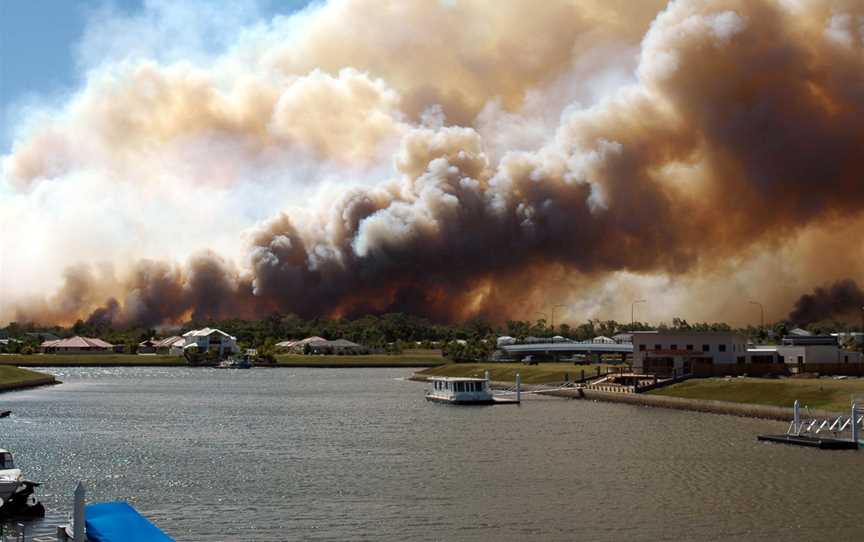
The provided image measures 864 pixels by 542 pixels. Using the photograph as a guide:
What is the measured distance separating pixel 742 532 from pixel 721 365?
7140cm

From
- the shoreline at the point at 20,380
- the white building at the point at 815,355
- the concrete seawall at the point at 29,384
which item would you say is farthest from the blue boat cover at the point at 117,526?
the white building at the point at 815,355

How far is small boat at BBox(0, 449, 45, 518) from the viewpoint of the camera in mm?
39469

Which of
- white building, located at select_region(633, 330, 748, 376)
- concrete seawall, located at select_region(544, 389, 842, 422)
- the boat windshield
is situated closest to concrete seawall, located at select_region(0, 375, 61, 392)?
concrete seawall, located at select_region(544, 389, 842, 422)

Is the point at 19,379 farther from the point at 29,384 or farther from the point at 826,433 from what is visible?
the point at 826,433

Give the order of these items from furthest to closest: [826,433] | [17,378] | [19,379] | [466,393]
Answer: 1. [17,378]
2. [19,379]
3. [466,393]
4. [826,433]

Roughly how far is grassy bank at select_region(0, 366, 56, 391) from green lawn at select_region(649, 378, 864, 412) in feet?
250

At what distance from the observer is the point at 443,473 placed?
176 ft

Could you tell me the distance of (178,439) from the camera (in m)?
70.2

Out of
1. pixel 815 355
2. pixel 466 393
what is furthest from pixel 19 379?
pixel 815 355

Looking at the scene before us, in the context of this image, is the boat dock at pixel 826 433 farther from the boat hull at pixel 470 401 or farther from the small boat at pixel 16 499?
the small boat at pixel 16 499

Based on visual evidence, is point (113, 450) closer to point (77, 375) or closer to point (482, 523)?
point (482, 523)

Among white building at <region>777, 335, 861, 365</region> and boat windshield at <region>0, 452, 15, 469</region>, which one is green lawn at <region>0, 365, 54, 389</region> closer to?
boat windshield at <region>0, 452, 15, 469</region>

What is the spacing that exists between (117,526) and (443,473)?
2671 centimetres

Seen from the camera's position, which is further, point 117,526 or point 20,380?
point 20,380
